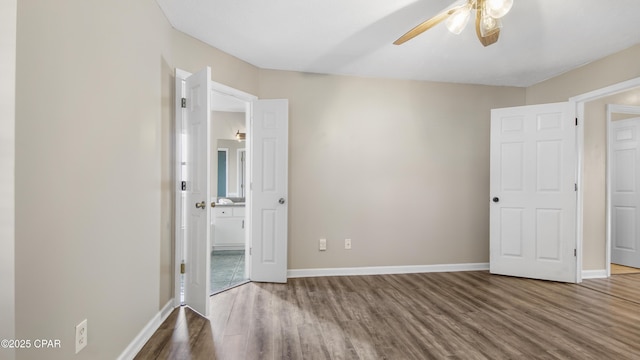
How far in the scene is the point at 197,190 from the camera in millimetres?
2348

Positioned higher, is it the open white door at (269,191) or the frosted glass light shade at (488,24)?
the frosted glass light shade at (488,24)

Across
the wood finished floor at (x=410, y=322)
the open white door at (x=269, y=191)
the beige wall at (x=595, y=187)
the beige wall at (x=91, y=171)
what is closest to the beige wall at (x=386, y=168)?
the open white door at (x=269, y=191)

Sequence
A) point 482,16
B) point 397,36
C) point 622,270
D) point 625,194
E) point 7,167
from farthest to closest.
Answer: point 625,194 < point 622,270 < point 397,36 < point 482,16 < point 7,167

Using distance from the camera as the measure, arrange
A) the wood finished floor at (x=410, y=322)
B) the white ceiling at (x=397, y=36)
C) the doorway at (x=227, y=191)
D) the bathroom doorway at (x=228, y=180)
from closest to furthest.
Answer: the wood finished floor at (x=410, y=322), the white ceiling at (x=397, y=36), the doorway at (x=227, y=191), the bathroom doorway at (x=228, y=180)

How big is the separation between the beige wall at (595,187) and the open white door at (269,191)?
11.8 feet

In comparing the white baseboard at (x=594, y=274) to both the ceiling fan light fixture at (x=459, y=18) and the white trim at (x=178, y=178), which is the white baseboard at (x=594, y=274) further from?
the white trim at (x=178, y=178)

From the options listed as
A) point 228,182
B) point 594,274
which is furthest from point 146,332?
point 594,274

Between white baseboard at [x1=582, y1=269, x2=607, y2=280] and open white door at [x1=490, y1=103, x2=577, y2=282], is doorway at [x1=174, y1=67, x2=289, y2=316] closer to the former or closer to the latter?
open white door at [x1=490, y1=103, x2=577, y2=282]

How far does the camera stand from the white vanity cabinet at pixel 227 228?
463 centimetres

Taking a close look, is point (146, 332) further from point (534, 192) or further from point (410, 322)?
point (534, 192)

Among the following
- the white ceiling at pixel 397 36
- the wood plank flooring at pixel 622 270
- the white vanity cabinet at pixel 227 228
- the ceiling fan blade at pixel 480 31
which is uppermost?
the white ceiling at pixel 397 36

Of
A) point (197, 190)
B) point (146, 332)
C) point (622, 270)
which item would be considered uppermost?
point (197, 190)

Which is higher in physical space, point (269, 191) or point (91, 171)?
point (91, 171)

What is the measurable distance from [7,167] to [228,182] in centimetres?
410
